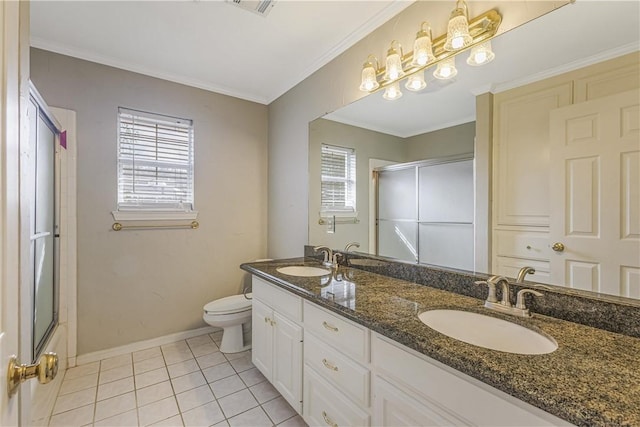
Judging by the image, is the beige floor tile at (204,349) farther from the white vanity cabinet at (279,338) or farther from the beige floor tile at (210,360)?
the white vanity cabinet at (279,338)

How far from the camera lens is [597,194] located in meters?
1.04

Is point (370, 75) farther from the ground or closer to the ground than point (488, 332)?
farther from the ground

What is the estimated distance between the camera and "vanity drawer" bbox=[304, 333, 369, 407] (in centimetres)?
116

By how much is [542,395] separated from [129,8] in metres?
2.55

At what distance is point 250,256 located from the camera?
3.03m

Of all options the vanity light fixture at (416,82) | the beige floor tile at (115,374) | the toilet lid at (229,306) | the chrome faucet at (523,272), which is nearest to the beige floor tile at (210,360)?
the toilet lid at (229,306)

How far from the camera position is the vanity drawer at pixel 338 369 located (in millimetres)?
1156

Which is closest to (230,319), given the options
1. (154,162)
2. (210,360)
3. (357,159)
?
(210,360)

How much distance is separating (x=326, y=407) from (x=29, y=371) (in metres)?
1.15

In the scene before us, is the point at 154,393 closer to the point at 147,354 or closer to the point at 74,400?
the point at 74,400

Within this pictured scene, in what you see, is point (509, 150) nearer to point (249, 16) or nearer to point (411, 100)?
point (411, 100)

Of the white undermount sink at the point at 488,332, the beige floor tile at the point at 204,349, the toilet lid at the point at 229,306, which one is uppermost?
the white undermount sink at the point at 488,332

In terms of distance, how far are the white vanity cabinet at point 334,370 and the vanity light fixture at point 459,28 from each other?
1370 millimetres

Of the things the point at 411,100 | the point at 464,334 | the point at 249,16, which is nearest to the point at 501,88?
the point at 411,100
